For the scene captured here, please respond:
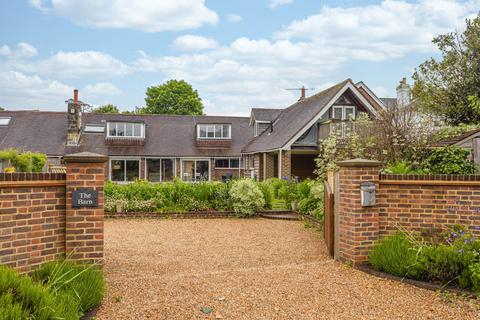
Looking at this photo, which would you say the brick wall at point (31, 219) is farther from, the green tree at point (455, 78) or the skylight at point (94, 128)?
the skylight at point (94, 128)

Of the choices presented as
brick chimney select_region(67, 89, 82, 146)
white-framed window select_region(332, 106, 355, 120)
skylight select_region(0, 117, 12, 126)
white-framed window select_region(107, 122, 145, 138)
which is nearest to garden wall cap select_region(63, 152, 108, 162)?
white-framed window select_region(332, 106, 355, 120)

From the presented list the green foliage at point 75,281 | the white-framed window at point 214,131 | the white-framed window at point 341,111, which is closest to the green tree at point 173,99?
the white-framed window at point 214,131

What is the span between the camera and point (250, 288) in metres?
5.82

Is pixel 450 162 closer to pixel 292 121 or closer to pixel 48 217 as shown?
pixel 48 217

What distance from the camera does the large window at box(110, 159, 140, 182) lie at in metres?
30.3

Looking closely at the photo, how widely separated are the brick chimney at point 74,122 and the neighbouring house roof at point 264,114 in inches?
499

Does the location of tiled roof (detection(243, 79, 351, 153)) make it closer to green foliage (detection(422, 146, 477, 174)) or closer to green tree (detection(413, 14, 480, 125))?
green tree (detection(413, 14, 480, 125))

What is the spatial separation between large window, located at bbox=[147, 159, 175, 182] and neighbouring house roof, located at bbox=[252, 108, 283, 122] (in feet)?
22.7

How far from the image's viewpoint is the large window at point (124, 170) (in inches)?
1195

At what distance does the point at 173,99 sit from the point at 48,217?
174ft

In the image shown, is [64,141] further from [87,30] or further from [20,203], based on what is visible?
[20,203]

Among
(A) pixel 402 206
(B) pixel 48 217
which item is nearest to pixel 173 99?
(A) pixel 402 206

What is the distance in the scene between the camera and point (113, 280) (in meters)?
6.13

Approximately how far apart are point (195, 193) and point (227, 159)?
16.2 m
